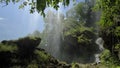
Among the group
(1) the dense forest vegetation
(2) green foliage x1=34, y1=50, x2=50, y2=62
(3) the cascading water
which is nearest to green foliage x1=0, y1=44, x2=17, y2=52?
(1) the dense forest vegetation

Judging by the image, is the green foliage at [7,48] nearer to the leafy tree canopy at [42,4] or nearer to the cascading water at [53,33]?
the leafy tree canopy at [42,4]

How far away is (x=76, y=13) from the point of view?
6038 centimetres

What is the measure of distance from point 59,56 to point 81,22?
11.6 m

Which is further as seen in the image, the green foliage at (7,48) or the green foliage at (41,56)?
the green foliage at (41,56)

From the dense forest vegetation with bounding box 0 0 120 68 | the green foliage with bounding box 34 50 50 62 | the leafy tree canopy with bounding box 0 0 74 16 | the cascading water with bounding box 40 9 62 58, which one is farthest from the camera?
the cascading water with bounding box 40 9 62 58

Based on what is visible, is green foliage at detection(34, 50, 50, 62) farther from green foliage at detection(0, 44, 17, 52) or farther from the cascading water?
the cascading water

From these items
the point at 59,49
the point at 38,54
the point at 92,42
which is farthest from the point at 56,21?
the point at 38,54

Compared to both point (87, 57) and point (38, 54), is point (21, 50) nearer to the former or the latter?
point (38, 54)

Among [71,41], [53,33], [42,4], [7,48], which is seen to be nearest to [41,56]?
[7,48]

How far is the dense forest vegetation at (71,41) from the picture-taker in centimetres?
1117

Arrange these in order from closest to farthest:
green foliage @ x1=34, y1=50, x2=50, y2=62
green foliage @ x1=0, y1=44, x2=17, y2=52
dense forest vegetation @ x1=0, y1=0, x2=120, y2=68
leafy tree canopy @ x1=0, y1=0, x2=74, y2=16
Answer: leafy tree canopy @ x1=0, y1=0, x2=74, y2=16
dense forest vegetation @ x1=0, y1=0, x2=120, y2=68
green foliage @ x1=0, y1=44, x2=17, y2=52
green foliage @ x1=34, y1=50, x2=50, y2=62

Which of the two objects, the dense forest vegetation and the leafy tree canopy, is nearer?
the leafy tree canopy

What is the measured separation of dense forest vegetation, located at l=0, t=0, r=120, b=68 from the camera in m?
11.2

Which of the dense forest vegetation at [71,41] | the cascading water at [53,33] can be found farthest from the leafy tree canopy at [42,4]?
the cascading water at [53,33]
